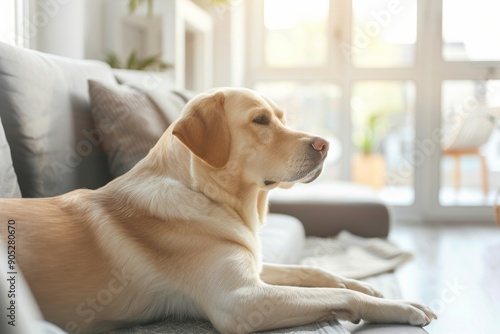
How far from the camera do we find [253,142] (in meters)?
1.61

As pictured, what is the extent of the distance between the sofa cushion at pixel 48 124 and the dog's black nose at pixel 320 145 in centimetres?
78

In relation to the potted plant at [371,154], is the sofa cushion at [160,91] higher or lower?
higher

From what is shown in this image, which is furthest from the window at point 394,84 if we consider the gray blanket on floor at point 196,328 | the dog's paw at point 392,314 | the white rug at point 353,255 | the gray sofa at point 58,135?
the gray blanket on floor at point 196,328

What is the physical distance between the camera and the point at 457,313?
2438 mm

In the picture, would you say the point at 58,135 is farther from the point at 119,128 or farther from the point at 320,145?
the point at 320,145

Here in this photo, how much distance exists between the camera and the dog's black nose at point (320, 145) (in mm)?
1600

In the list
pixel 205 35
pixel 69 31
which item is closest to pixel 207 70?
pixel 205 35

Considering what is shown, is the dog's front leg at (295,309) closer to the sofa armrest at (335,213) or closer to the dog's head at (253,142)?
the dog's head at (253,142)

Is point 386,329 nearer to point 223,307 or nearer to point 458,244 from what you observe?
point 223,307

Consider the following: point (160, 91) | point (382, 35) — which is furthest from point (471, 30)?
point (160, 91)

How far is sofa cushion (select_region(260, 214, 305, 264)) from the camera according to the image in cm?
206

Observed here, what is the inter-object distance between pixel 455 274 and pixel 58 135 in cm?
222

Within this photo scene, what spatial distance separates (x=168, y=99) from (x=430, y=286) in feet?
5.10

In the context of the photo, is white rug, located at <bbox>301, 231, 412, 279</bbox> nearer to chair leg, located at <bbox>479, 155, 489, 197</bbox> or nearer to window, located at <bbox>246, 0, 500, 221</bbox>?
window, located at <bbox>246, 0, 500, 221</bbox>
